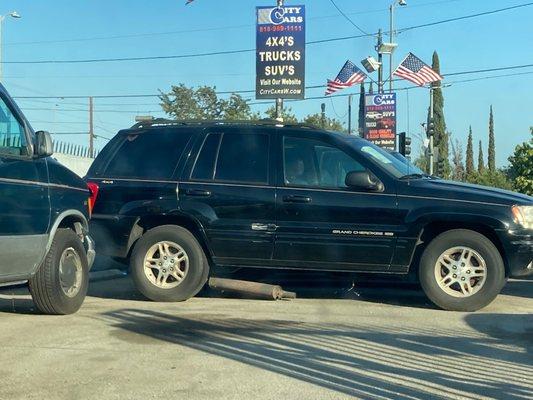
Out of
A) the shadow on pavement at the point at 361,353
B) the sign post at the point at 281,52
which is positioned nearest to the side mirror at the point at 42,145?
the shadow on pavement at the point at 361,353

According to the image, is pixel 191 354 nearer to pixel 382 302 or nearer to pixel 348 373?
pixel 348 373

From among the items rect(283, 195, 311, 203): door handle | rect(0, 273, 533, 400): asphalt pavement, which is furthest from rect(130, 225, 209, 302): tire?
rect(283, 195, 311, 203): door handle

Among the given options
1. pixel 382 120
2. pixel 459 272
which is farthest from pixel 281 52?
pixel 382 120

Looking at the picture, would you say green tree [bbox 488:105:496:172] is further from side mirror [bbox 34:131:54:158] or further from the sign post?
side mirror [bbox 34:131:54:158]

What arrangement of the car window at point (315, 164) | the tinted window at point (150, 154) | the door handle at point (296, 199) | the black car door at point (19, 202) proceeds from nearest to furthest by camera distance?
the black car door at point (19, 202) → the door handle at point (296, 199) → the car window at point (315, 164) → the tinted window at point (150, 154)

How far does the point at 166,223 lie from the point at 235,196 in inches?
36.9

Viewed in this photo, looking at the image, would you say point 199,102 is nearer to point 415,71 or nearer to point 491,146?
point 415,71

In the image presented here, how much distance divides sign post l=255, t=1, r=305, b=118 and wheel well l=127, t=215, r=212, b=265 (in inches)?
354

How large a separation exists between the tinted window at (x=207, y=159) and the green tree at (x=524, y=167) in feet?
54.6

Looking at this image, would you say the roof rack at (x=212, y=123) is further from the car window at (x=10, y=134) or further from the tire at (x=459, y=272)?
the car window at (x=10, y=134)

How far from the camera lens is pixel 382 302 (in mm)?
8102

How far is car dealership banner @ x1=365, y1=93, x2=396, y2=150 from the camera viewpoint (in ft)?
87.3

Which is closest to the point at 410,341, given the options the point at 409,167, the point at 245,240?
the point at 245,240

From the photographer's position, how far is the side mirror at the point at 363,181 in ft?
24.4
